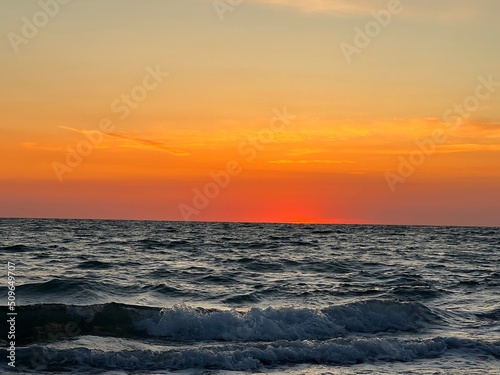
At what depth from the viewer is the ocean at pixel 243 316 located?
14250 millimetres

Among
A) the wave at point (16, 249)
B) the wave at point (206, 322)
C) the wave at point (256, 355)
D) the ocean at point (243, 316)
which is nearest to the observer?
the wave at point (256, 355)

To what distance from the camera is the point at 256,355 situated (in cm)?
1462

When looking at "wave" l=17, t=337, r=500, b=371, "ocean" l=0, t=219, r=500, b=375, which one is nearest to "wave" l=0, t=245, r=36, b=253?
"ocean" l=0, t=219, r=500, b=375

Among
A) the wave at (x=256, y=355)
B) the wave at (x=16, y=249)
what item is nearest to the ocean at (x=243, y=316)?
the wave at (x=256, y=355)

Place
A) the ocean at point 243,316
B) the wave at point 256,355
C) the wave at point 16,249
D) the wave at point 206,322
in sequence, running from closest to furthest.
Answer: the wave at point 256,355 < the ocean at point 243,316 < the wave at point 206,322 < the wave at point 16,249

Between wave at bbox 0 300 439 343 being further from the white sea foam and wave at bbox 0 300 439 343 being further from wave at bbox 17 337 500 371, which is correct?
wave at bbox 17 337 500 371

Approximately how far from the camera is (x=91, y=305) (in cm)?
1994

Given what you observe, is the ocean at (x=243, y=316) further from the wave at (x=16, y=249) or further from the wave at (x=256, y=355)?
the wave at (x=16, y=249)

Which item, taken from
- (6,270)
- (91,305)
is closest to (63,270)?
(6,270)

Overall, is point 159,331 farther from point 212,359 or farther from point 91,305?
point 212,359

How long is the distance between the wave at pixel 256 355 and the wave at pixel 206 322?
248 centimetres

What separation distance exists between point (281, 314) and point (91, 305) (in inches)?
241

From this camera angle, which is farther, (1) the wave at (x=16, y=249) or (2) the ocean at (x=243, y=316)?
(1) the wave at (x=16, y=249)

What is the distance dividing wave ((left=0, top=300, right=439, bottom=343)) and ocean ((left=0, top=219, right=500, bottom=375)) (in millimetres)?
51
